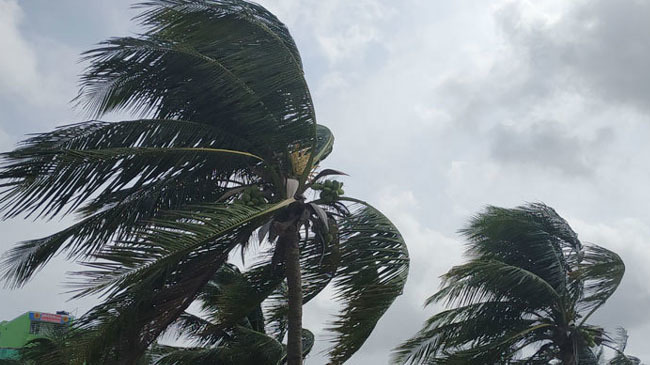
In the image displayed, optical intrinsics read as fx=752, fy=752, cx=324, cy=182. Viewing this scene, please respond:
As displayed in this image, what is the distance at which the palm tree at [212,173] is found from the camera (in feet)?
30.0

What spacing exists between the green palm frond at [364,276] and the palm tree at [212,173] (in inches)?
0.7

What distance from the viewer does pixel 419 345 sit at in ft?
53.0

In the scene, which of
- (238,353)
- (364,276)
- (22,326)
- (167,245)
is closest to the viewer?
(167,245)

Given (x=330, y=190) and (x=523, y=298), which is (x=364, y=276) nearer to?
(x=330, y=190)

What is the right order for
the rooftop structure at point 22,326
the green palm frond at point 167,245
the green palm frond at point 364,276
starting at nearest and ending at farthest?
the green palm frond at point 167,245, the green palm frond at point 364,276, the rooftop structure at point 22,326

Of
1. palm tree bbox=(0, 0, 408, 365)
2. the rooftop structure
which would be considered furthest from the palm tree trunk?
the rooftop structure

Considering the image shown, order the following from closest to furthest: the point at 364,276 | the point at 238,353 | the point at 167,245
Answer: the point at 167,245
the point at 364,276
the point at 238,353

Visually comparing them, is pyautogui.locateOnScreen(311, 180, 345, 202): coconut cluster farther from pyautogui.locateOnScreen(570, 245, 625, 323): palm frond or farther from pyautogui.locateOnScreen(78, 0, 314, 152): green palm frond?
pyautogui.locateOnScreen(570, 245, 625, 323): palm frond

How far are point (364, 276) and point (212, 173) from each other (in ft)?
8.83

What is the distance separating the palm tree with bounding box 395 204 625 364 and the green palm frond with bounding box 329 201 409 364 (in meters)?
6.09

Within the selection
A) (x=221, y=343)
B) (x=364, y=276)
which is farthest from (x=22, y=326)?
(x=364, y=276)

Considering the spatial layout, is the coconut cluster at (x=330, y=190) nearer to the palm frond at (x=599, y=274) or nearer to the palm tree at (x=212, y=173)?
the palm tree at (x=212, y=173)

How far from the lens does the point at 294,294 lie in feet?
33.2

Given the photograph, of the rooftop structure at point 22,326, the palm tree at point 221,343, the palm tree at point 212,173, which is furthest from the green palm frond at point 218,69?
the rooftop structure at point 22,326
